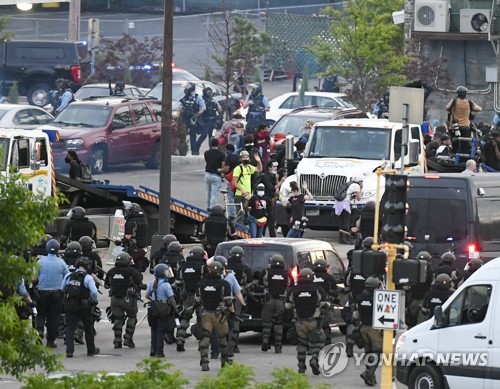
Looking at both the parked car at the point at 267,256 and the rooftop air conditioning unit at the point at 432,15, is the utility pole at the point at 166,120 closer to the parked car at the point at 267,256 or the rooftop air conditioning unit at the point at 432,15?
the parked car at the point at 267,256

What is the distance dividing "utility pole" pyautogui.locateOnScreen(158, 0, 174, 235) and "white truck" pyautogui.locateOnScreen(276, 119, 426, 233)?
3166mm

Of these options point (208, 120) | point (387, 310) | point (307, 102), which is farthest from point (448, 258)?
point (307, 102)

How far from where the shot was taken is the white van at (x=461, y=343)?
56.0 ft

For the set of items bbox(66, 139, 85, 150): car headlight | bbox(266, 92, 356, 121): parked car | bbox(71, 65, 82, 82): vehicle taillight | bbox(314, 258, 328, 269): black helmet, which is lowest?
bbox(314, 258, 328, 269): black helmet

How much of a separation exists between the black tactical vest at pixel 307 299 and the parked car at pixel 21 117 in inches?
736

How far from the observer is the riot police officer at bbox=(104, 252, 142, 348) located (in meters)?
21.9

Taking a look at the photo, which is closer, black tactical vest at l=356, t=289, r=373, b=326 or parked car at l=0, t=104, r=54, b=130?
black tactical vest at l=356, t=289, r=373, b=326

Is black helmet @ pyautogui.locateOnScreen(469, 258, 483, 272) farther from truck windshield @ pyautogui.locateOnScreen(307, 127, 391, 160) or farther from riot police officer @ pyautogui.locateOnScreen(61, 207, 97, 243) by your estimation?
truck windshield @ pyautogui.locateOnScreen(307, 127, 391, 160)

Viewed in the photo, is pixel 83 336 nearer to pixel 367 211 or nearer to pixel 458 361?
pixel 367 211

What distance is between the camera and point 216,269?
20.5 meters

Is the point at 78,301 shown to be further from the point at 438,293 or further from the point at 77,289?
the point at 438,293

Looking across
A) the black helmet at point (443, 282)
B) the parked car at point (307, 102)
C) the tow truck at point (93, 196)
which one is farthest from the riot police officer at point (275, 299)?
the parked car at point (307, 102)

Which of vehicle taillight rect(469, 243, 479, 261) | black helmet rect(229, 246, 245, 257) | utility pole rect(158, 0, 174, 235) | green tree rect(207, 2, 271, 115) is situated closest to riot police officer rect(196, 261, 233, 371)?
black helmet rect(229, 246, 245, 257)

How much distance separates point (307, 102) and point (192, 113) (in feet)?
13.7
